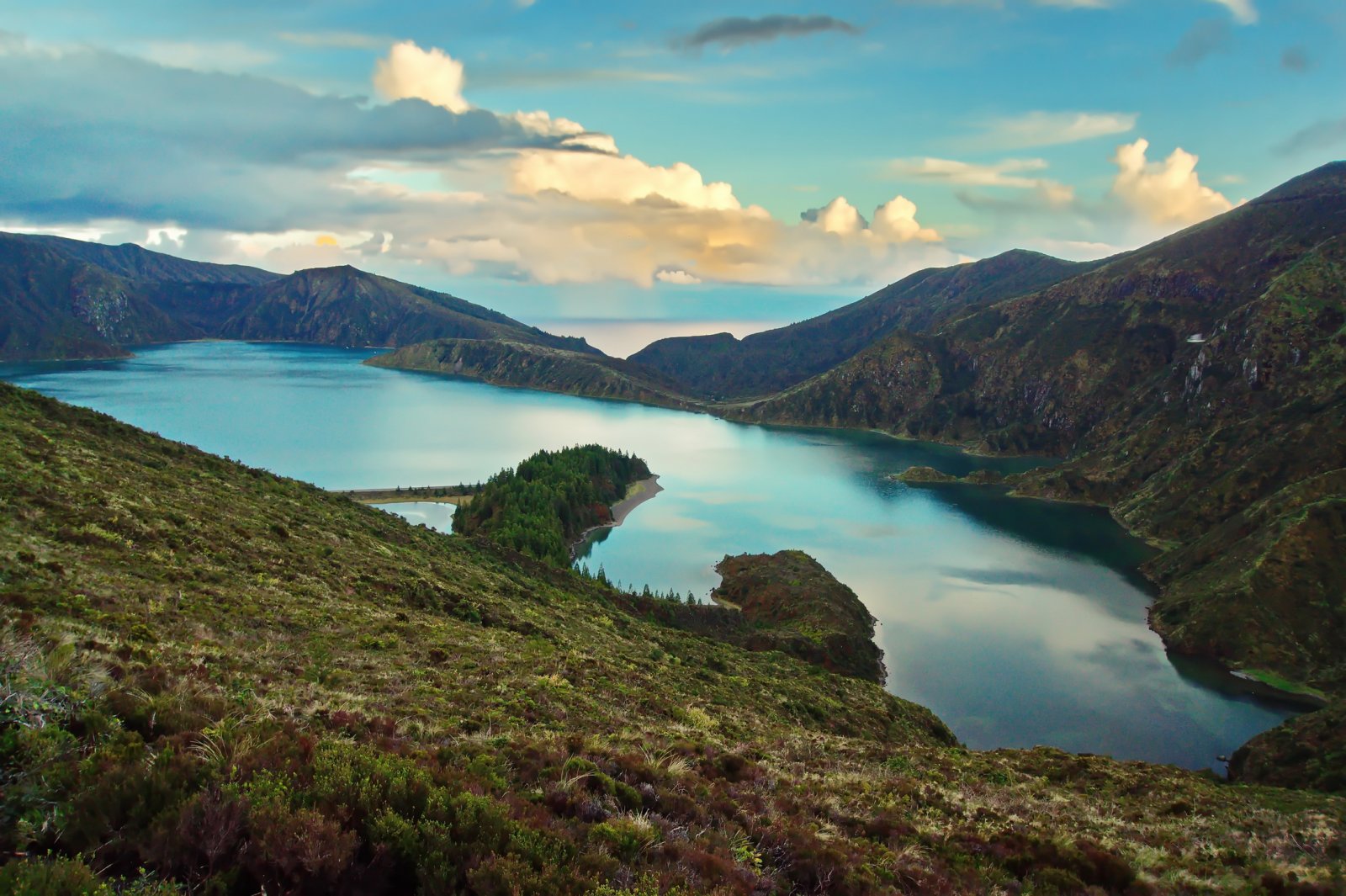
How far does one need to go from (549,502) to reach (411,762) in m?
111

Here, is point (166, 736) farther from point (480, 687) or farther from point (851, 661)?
point (851, 661)

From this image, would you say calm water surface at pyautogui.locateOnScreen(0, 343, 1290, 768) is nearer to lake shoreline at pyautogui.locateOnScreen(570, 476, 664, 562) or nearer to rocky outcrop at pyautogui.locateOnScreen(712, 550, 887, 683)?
lake shoreline at pyautogui.locateOnScreen(570, 476, 664, 562)

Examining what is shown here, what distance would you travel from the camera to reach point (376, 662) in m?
21.2

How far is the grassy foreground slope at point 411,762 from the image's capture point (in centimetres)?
866

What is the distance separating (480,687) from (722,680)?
72.6 feet

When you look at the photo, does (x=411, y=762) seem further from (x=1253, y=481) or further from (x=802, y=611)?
(x=1253, y=481)

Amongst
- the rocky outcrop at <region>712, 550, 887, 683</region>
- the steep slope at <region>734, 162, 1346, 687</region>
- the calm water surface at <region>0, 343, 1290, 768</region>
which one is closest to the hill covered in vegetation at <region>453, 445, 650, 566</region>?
the calm water surface at <region>0, 343, 1290, 768</region>

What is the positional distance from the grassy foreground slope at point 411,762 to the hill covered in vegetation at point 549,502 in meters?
55.5

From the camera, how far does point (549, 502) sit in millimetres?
120875

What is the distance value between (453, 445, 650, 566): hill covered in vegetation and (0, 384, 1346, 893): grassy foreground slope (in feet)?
182

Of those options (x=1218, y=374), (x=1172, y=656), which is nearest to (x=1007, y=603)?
(x=1172, y=656)

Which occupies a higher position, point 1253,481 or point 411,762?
point 1253,481

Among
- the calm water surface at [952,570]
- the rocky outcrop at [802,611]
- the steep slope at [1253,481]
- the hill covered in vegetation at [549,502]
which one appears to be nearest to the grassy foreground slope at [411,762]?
the calm water surface at [952,570]

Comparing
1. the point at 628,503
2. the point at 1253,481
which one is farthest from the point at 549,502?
the point at 1253,481
